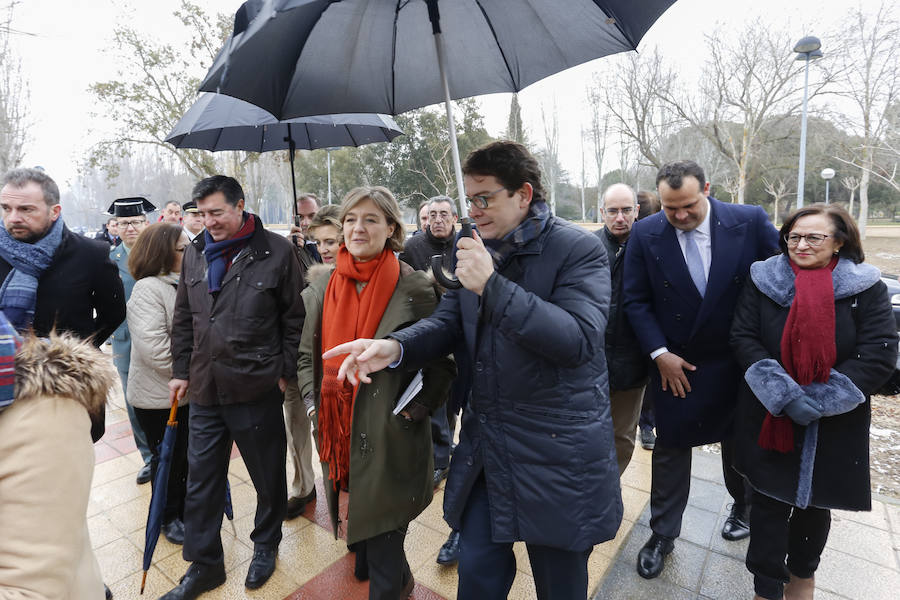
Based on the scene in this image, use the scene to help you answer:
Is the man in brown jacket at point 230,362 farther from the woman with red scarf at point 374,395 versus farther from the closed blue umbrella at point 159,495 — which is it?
the woman with red scarf at point 374,395

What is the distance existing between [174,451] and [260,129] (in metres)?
2.87

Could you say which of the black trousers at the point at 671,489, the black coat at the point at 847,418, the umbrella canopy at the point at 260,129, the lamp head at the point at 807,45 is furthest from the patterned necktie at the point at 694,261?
the lamp head at the point at 807,45

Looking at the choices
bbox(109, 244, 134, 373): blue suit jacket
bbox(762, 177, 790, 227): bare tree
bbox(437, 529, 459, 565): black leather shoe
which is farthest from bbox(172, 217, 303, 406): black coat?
bbox(762, 177, 790, 227): bare tree

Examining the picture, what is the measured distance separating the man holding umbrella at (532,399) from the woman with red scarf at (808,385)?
41.6 inches

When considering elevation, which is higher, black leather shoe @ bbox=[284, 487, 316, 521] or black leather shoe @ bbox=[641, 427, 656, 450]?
black leather shoe @ bbox=[284, 487, 316, 521]

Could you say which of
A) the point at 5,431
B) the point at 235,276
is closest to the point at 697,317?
the point at 235,276

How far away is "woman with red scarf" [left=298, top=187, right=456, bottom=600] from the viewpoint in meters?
2.17

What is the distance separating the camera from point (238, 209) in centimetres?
282

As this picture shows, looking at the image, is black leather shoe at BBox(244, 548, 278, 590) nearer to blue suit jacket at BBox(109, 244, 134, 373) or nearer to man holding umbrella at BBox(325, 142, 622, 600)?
man holding umbrella at BBox(325, 142, 622, 600)

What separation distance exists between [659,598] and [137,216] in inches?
196

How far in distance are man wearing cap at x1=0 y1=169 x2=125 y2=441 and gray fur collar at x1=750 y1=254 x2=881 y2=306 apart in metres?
3.39

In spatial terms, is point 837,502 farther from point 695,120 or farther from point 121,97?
point 695,120

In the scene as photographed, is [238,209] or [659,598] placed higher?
[238,209]

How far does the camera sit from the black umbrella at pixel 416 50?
191 centimetres
